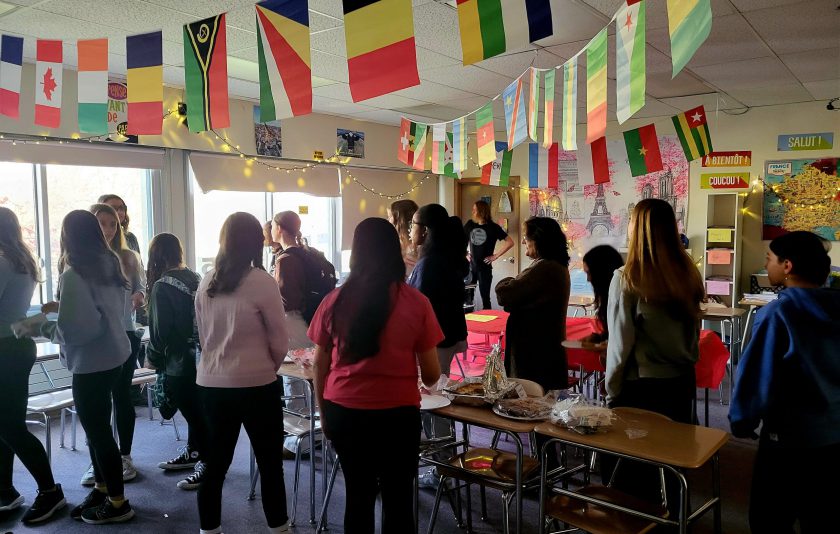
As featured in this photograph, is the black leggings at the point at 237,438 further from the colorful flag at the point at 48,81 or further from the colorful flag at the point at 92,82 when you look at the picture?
the colorful flag at the point at 48,81

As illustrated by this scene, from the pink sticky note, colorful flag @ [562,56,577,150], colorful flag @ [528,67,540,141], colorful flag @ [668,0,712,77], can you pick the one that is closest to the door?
the pink sticky note

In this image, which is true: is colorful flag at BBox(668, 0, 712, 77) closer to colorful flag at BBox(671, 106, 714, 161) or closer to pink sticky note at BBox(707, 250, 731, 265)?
colorful flag at BBox(671, 106, 714, 161)

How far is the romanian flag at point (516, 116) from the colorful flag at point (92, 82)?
245cm

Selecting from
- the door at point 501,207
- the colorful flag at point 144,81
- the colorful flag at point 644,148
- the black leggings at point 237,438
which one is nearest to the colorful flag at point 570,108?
the colorful flag at point 644,148

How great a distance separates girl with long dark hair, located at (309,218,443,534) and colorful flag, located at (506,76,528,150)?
2278 mm

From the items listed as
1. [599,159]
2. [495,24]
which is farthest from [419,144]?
[495,24]

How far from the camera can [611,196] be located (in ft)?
24.4

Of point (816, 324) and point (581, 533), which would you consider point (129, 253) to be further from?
point (816, 324)

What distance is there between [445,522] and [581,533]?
0.68 meters

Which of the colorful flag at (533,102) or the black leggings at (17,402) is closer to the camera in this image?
the black leggings at (17,402)

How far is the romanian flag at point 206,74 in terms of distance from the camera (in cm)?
282

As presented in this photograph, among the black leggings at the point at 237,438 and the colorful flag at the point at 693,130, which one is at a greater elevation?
the colorful flag at the point at 693,130

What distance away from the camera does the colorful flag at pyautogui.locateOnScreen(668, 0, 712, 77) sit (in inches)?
61.0

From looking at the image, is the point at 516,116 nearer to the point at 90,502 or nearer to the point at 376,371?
the point at 376,371
